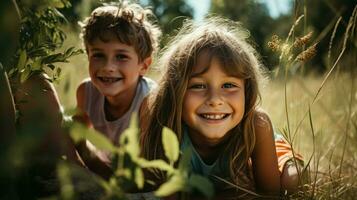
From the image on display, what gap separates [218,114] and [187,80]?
21 centimetres

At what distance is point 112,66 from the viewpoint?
10.3 ft

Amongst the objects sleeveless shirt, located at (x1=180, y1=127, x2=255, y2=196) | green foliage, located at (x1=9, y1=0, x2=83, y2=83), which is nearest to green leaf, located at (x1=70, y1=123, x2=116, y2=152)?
green foliage, located at (x1=9, y1=0, x2=83, y2=83)

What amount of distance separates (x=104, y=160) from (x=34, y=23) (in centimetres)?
124

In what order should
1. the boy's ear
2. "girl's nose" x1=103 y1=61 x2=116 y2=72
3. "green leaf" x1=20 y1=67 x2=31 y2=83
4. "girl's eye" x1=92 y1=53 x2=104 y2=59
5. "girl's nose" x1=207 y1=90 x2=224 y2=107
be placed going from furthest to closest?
the boy's ear → "girl's eye" x1=92 y1=53 x2=104 y2=59 → "girl's nose" x1=103 y1=61 x2=116 y2=72 → "girl's nose" x1=207 y1=90 x2=224 y2=107 → "green leaf" x1=20 y1=67 x2=31 y2=83

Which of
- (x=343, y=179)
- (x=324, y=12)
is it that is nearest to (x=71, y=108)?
(x=343, y=179)

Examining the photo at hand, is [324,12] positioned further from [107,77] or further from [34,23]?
[34,23]

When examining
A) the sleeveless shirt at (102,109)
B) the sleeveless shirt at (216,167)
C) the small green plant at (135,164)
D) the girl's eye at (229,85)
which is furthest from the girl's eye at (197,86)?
the small green plant at (135,164)

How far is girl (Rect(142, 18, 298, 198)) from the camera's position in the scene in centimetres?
238

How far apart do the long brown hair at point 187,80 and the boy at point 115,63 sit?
0.63 metres

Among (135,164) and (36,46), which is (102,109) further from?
(135,164)

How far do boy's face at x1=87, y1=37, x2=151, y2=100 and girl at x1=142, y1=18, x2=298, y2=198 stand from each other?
1.95 ft

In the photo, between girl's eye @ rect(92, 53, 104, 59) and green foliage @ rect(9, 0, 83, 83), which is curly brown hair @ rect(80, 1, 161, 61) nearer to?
girl's eye @ rect(92, 53, 104, 59)

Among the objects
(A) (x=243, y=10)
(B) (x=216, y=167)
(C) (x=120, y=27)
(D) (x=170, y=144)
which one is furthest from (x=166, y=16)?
(D) (x=170, y=144)

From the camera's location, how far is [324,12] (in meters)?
24.2
